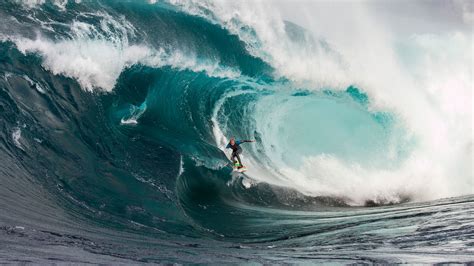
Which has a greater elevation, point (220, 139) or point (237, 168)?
point (220, 139)

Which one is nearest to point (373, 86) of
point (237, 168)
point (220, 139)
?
point (220, 139)

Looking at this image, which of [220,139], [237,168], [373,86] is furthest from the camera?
[373,86]

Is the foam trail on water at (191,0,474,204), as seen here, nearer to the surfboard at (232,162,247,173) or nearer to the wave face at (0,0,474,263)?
the wave face at (0,0,474,263)

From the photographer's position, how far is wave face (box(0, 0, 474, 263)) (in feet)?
30.6

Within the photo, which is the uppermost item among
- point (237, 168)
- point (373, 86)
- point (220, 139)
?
point (373, 86)

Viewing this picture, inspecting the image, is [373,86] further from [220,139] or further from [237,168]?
[237,168]

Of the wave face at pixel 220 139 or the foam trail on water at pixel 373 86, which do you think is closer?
the wave face at pixel 220 139

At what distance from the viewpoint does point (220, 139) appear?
1592 centimetres

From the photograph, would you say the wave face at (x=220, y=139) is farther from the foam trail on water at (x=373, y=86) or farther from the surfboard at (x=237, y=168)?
the surfboard at (x=237, y=168)

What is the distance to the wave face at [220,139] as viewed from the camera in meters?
9.32

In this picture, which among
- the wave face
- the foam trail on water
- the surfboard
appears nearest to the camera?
the wave face

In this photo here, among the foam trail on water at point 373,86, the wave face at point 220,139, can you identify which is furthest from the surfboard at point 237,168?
the foam trail on water at point 373,86

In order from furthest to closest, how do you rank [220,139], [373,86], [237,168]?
[373,86] → [220,139] → [237,168]

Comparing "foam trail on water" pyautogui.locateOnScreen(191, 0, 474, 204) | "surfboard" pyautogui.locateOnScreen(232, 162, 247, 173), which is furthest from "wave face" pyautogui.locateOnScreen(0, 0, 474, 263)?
"surfboard" pyautogui.locateOnScreen(232, 162, 247, 173)
